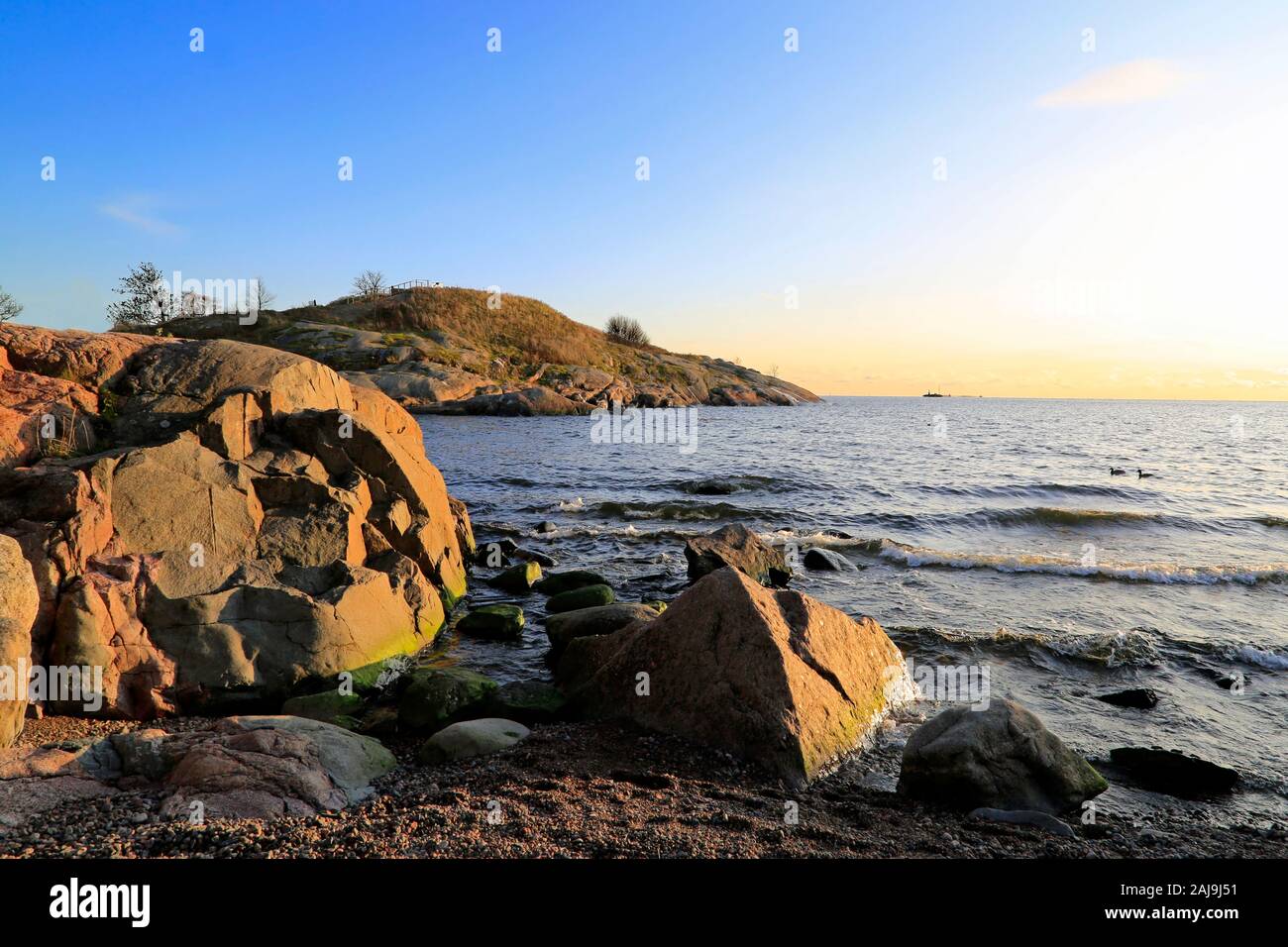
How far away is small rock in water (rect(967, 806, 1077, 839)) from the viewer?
21.4 feet

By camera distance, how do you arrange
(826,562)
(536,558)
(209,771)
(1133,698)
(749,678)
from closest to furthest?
(209,771) → (749,678) → (1133,698) → (826,562) → (536,558)

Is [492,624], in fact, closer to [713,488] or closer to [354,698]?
[354,698]

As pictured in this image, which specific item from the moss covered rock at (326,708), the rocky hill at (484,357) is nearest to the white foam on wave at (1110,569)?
the moss covered rock at (326,708)

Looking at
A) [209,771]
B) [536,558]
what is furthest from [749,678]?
[536,558]

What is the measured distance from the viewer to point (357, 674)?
945cm

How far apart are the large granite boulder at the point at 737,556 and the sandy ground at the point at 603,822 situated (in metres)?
7.75

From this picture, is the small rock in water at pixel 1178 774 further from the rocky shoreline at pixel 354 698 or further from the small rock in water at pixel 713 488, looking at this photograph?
the small rock in water at pixel 713 488

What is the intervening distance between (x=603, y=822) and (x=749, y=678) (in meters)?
2.56

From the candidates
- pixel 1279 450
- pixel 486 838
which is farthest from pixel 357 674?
pixel 1279 450

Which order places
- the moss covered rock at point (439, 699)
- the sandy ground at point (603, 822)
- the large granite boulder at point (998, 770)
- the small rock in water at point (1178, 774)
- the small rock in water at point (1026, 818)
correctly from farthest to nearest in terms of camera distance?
1. the moss covered rock at point (439, 699)
2. the small rock in water at point (1178, 774)
3. the large granite boulder at point (998, 770)
4. the small rock in water at point (1026, 818)
5. the sandy ground at point (603, 822)

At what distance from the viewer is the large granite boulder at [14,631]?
6293 mm

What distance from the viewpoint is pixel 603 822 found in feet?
18.8

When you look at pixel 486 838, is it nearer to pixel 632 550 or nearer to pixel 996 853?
pixel 996 853

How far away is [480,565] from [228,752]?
1079cm
